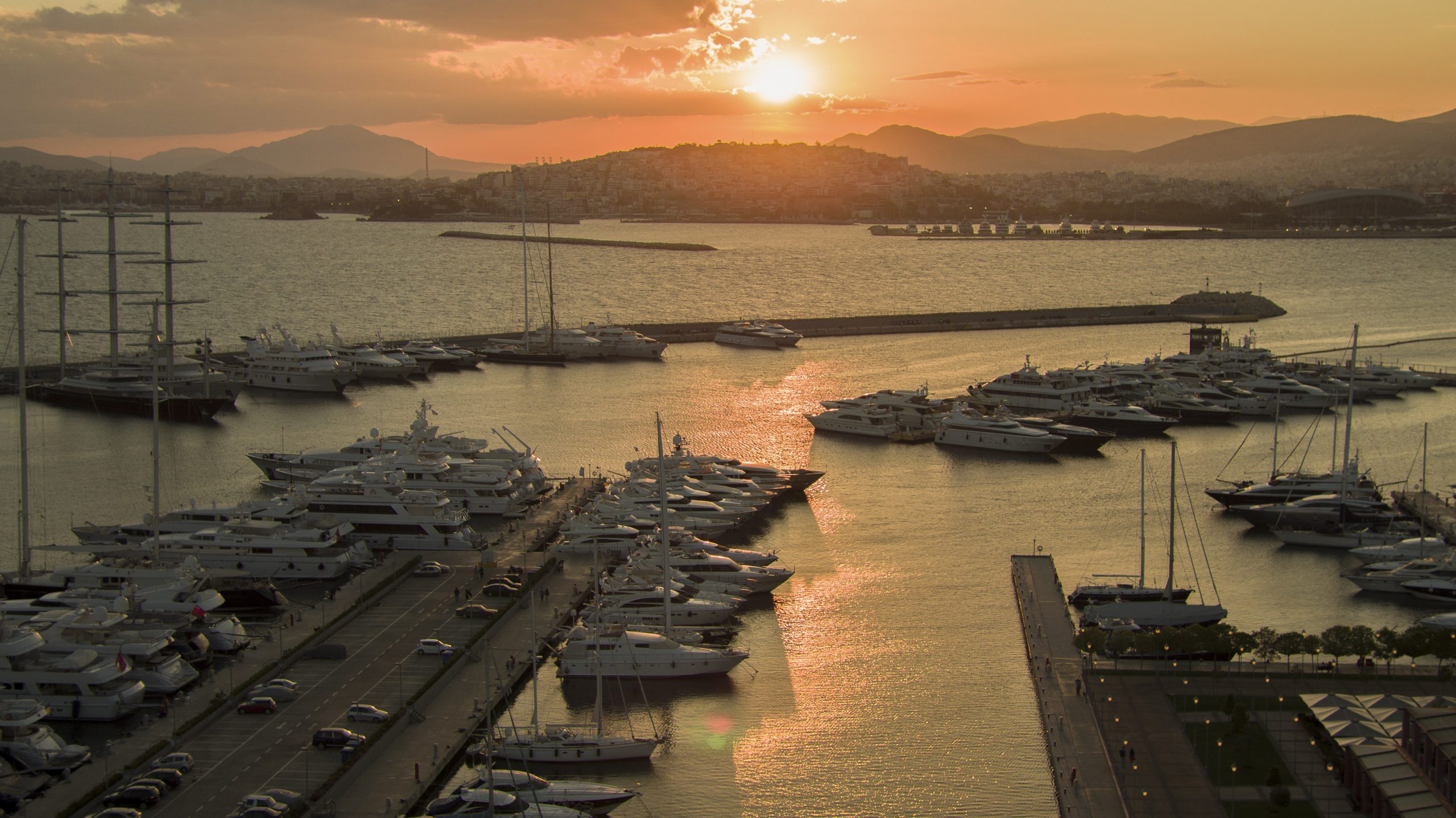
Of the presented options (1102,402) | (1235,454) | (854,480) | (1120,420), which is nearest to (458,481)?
(854,480)

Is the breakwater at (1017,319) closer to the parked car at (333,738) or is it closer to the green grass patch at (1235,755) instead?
the parked car at (333,738)

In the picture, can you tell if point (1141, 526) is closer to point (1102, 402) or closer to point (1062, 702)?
point (1062, 702)

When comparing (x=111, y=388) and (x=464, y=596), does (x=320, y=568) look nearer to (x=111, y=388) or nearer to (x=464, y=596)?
(x=464, y=596)

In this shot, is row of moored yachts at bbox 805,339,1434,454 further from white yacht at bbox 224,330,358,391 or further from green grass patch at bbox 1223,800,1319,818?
green grass patch at bbox 1223,800,1319,818

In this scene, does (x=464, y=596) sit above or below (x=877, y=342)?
below

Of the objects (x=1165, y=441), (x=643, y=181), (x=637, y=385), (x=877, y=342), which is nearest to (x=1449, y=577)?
(x=1165, y=441)

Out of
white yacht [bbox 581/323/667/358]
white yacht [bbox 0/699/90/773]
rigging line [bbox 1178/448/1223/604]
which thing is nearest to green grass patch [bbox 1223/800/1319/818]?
rigging line [bbox 1178/448/1223/604]
